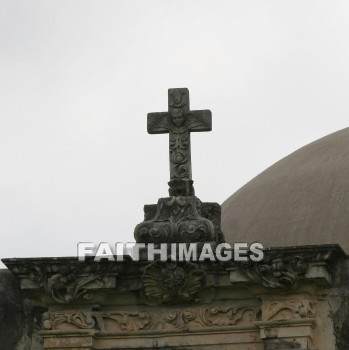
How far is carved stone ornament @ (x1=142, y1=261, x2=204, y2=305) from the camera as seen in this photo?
13.4 metres

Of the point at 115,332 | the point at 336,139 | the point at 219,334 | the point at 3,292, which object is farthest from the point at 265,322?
the point at 336,139

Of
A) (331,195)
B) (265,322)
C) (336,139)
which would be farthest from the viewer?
(336,139)

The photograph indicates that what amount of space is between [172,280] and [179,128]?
5.02ft

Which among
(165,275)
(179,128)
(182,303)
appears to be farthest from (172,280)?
(179,128)

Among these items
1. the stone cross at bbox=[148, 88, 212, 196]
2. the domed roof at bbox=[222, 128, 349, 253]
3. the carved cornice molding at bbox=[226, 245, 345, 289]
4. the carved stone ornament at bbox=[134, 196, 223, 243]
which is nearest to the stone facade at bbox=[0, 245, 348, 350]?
the carved cornice molding at bbox=[226, 245, 345, 289]

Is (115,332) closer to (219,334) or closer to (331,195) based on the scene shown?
(219,334)

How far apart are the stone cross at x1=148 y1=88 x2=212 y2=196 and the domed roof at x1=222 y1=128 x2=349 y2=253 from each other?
409 cm

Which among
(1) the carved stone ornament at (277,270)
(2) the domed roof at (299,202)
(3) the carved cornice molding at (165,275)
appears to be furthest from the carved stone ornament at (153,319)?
(2) the domed roof at (299,202)

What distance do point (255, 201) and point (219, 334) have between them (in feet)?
21.1

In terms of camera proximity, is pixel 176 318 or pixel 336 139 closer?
pixel 176 318

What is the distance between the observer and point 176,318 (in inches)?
533

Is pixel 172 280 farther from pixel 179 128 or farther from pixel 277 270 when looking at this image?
pixel 179 128

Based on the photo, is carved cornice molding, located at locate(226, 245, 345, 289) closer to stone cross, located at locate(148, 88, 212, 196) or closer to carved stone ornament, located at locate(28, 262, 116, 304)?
stone cross, located at locate(148, 88, 212, 196)

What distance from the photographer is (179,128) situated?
13969mm
